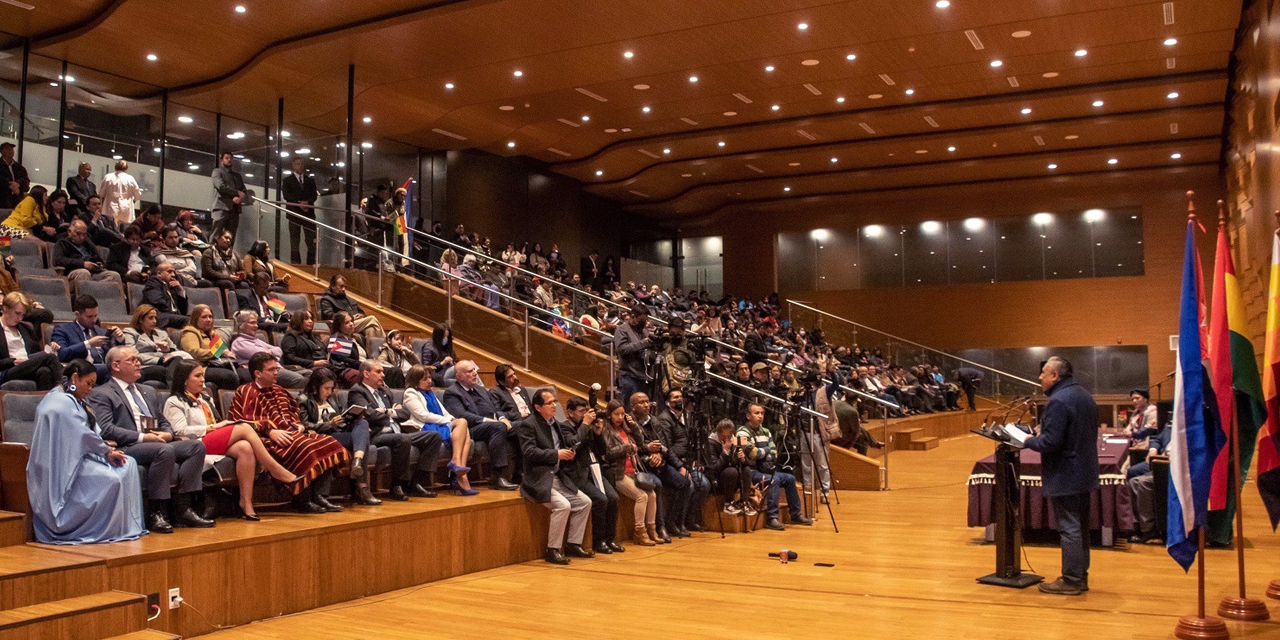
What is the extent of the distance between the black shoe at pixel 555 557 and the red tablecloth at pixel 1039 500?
298cm

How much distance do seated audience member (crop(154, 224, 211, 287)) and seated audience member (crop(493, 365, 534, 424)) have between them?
3049 mm

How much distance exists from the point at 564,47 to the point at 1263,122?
7.30 m

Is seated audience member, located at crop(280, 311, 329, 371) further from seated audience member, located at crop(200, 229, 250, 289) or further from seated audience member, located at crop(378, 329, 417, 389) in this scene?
seated audience member, located at crop(200, 229, 250, 289)

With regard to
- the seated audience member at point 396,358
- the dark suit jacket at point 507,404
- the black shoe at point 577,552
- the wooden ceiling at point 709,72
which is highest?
the wooden ceiling at point 709,72

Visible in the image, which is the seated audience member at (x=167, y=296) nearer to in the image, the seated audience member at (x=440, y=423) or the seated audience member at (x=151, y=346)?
the seated audience member at (x=151, y=346)

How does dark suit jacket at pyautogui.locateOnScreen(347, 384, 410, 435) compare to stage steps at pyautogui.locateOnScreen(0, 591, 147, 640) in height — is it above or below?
above

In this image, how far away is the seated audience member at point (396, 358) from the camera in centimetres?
838

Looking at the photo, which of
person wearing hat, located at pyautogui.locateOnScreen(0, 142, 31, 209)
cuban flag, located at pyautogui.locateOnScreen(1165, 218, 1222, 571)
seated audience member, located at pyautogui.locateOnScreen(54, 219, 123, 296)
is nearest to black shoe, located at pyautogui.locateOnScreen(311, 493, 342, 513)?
seated audience member, located at pyautogui.locateOnScreen(54, 219, 123, 296)

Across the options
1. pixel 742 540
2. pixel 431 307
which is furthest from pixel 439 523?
pixel 431 307

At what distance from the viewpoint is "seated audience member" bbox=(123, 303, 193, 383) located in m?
6.62

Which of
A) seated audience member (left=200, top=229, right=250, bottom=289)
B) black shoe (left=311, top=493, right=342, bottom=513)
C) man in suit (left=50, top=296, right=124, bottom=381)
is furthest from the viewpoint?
seated audience member (left=200, top=229, right=250, bottom=289)

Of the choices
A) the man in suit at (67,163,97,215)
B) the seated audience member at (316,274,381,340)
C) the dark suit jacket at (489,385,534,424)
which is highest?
the man in suit at (67,163,97,215)

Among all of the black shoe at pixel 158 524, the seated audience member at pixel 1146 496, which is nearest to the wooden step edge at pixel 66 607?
the black shoe at pixel 158 524

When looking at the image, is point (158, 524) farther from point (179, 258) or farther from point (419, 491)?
point (179, 258)
